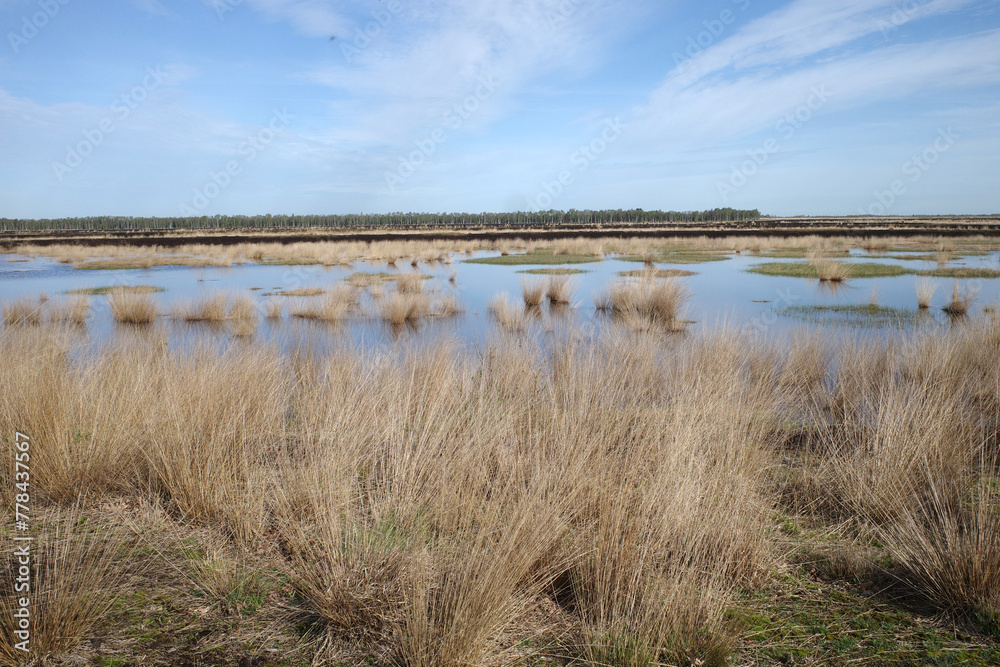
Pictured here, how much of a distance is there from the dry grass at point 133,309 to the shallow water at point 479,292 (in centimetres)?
32

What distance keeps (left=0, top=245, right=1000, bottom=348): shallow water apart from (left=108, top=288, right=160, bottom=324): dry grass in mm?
319

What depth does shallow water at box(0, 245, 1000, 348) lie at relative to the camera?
12234mm

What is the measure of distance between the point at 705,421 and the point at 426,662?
110 inches

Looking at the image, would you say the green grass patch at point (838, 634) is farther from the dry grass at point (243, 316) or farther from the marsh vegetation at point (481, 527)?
the dry grass at point (243, 316)

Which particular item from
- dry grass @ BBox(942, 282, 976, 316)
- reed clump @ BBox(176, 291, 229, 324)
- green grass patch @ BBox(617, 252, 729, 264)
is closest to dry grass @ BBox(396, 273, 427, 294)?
reed clump @ BBox(176, 291, 229, 324)

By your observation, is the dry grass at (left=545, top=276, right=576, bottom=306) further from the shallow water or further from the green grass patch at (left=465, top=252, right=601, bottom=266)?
the green grass patch at (left=465, top=252, right=601, bottom=266)

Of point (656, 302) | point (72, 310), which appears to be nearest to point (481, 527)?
point (656, 302)

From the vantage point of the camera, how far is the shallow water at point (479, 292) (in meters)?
12.2

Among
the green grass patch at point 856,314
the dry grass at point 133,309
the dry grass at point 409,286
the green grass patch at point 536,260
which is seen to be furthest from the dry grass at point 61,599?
the green grass patch at point 536,260

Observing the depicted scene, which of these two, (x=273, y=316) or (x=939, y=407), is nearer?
(x=939, y=407)

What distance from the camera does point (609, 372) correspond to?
6.04 m

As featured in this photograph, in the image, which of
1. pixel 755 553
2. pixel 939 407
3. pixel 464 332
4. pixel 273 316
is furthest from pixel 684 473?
pixel 273 316

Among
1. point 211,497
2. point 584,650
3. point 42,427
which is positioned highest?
point 42,427

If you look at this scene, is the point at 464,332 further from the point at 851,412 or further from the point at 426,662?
the point at 426,662
